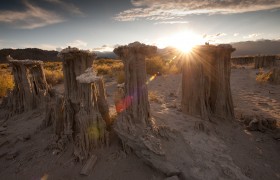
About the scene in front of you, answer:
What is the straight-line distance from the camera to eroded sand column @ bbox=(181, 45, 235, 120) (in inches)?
257

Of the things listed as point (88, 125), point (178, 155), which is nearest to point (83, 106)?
point (88, 125)

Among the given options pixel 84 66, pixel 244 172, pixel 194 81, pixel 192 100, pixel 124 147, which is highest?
pixel 84 66

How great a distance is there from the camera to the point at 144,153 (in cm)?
429

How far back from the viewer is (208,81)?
6.68 metres

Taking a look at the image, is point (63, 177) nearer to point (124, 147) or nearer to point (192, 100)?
point (124, 147)

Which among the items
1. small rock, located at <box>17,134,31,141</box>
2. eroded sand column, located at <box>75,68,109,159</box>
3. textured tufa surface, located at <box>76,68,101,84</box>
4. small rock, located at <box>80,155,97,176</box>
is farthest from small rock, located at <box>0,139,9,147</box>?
textured tufa surface, located at <box>76,68,101,84</box>

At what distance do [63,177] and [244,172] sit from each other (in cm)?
359

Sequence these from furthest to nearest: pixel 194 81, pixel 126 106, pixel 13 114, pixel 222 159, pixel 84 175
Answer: pixel 13 114 → pixel 194 81 → pixel 126 106 → pixel 222 159 → pixel 84 175

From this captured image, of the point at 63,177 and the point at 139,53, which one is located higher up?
the point at 139,53

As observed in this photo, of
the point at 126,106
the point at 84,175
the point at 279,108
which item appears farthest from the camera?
the point at 279,108

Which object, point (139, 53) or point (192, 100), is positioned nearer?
point (139, 53)

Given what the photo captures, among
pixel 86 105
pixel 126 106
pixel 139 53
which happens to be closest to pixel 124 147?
pixel 126 106

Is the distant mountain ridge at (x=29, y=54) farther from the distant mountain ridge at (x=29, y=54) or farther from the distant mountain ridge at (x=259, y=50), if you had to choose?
the distant mountain ridge at (x=259, y=50)

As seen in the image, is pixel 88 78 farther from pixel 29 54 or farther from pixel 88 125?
pixel 29 54
